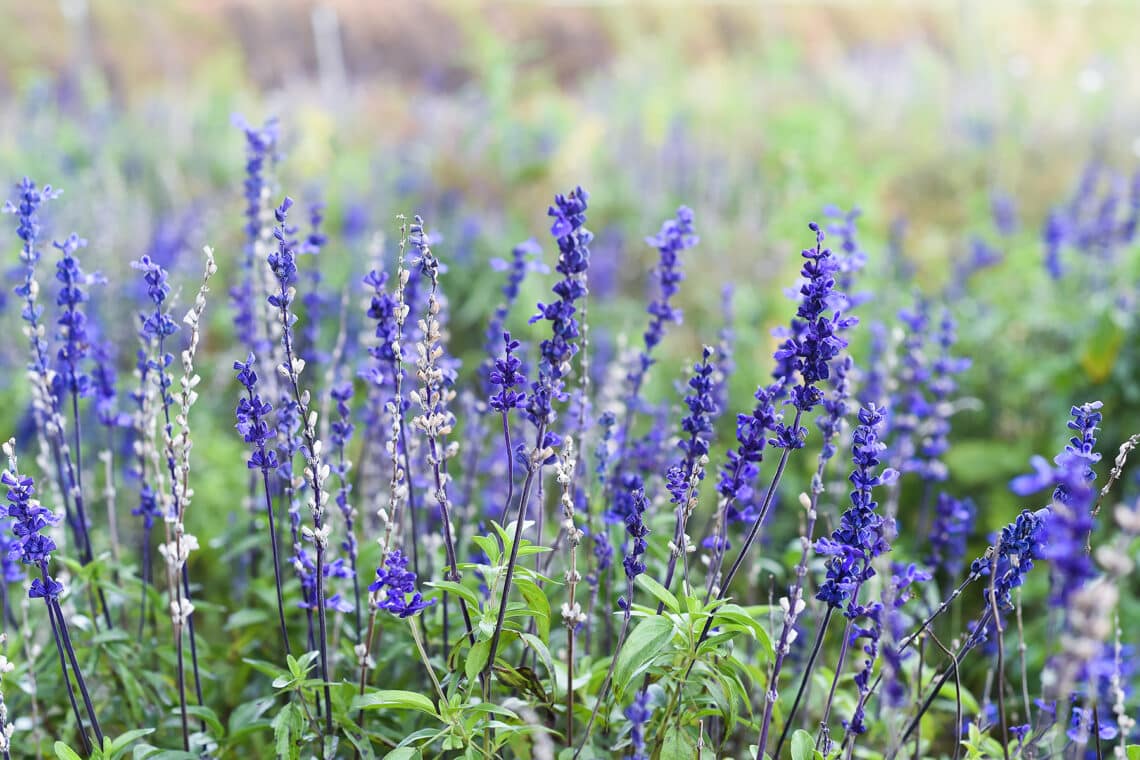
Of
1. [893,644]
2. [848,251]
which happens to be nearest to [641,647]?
[893,644]

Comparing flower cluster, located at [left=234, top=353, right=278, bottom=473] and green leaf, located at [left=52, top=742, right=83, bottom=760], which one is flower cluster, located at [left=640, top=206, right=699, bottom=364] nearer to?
flower cluster, located at [left=234, top=353, right=278, bottom=473]

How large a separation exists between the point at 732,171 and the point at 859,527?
8167 millimetres

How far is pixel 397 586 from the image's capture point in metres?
2.03

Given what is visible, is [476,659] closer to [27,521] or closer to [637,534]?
[637,534]

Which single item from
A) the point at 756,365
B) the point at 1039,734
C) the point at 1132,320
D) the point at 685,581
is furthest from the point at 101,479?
the point at 1132,320

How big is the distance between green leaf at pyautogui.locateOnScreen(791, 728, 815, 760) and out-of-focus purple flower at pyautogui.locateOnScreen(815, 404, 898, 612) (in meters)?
0.29

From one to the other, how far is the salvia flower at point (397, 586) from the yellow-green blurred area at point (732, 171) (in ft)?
5.48

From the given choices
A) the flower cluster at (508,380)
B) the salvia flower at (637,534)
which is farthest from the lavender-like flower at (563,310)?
the salvia flower at (637,534)

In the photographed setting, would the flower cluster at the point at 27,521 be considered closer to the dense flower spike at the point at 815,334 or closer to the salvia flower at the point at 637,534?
the salvia flower at the point at 637,534

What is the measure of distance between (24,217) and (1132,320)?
473cm

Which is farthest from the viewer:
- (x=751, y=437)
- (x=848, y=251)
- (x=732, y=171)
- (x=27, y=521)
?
(x=732, y=171)

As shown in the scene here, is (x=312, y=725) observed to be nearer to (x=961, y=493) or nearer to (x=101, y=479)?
(x=101, y=479)

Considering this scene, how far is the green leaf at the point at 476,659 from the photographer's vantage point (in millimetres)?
1997

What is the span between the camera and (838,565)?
198 centimetres
